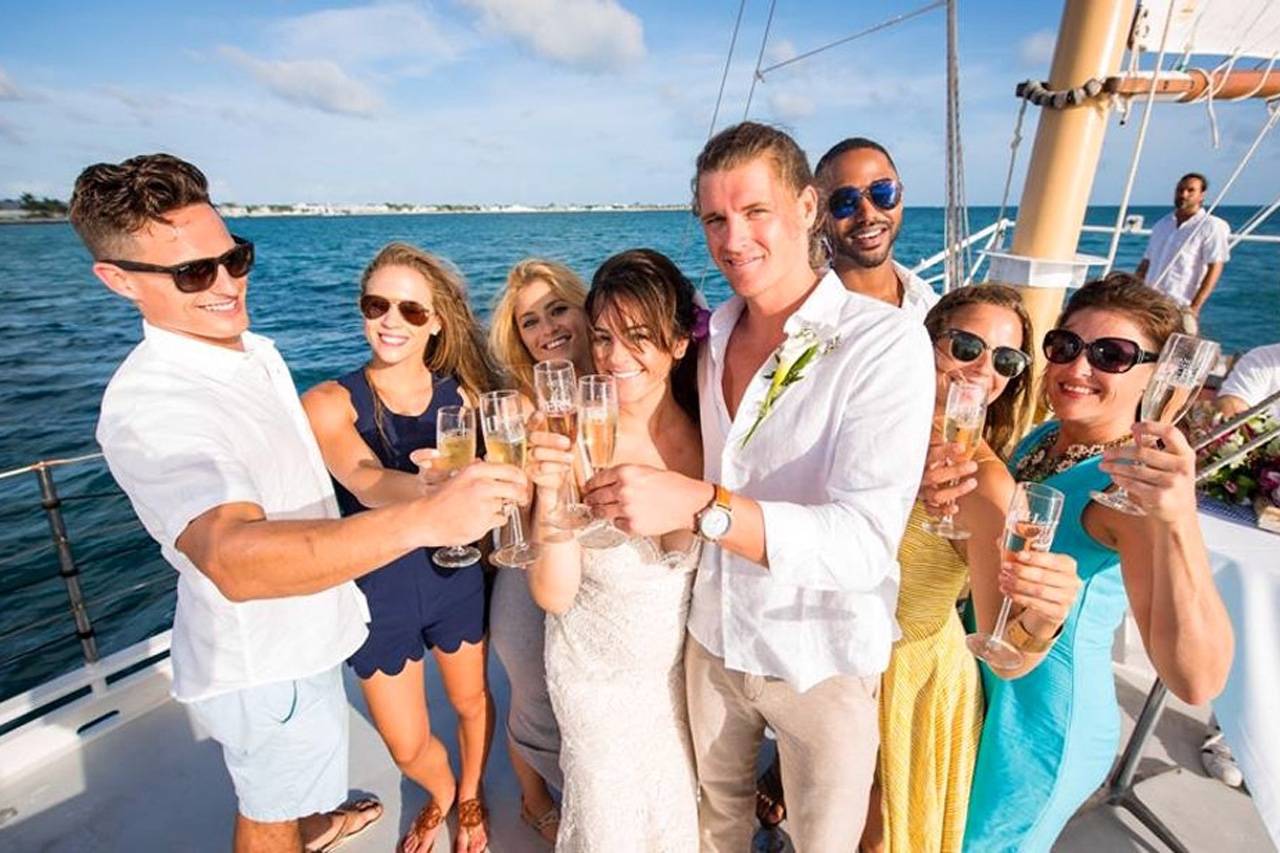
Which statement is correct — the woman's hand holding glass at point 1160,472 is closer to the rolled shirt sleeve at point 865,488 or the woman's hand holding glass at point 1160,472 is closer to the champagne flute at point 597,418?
the rolled shirt sleeve at point 865,488

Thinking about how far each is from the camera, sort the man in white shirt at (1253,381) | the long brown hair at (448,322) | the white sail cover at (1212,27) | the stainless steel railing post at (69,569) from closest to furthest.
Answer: the long brown hair at (448,322), the stainless steel railing post at (69,569), the white sail cover at (1212,27), the man in white shirt at (1253,381)

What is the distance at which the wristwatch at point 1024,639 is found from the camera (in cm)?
179

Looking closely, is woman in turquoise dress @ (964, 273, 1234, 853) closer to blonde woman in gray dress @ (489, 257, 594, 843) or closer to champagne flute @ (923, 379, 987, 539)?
champagne flute @ (923, 379, 987, 539)

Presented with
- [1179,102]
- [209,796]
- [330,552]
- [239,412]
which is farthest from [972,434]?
[1179,102]

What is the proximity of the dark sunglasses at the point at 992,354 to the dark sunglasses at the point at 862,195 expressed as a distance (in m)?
1.40

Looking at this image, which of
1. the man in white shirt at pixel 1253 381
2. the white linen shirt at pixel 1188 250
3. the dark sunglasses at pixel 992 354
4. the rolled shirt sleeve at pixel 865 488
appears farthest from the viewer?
the white linen shirt at pixel 1188 250

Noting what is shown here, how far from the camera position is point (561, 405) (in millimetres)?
1696

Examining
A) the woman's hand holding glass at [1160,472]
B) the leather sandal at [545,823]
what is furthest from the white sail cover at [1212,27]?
the leather sandal at [545,823]

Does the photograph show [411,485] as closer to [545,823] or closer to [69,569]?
[545,823]

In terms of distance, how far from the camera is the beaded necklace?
201cm

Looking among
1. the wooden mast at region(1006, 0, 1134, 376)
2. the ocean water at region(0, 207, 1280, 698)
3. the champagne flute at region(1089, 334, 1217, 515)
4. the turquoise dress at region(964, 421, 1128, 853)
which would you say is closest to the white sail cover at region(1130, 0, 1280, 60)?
the wooden mast at region(1006, 0, 1134, 376)

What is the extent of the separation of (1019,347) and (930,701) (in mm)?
1321

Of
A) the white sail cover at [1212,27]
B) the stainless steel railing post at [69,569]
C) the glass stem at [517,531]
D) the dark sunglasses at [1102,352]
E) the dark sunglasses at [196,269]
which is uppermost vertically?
the white sail cover at [1212,27]

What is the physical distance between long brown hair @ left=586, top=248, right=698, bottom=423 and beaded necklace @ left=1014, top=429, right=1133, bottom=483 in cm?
121
